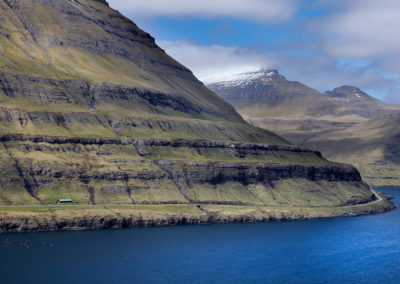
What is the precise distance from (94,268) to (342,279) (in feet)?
235

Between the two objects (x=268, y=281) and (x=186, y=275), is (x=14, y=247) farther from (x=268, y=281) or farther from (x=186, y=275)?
(x=268, y=281)

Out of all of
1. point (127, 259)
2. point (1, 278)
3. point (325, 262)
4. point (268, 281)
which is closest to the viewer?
point (1, 278)

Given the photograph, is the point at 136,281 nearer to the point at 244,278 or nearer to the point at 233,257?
the point at 244,278

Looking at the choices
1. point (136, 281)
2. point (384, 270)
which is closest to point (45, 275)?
point (136, 281)

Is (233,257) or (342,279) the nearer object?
(342,279)

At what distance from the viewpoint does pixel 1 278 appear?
155625mm

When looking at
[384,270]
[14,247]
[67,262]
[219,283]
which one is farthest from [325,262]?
[14,247]

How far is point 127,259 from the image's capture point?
612 ft

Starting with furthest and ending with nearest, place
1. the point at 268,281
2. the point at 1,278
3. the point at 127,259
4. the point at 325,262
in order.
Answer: the point at 325,262 → the point at 127,259 → the point at 268,281 → the point at 1,278

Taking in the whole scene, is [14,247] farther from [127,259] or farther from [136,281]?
[136,281]

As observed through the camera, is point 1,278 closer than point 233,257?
Yes

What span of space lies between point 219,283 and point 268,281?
47.6 ft

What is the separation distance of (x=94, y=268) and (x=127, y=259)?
15.8 metres

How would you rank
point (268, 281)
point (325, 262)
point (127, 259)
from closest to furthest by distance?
point (268, 281) < point (127, 259) < point (325, 262)
